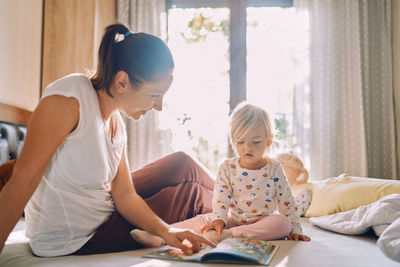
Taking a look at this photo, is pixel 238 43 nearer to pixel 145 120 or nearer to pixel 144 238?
pixel 145 120

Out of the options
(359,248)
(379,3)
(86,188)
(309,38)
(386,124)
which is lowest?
(359,248)

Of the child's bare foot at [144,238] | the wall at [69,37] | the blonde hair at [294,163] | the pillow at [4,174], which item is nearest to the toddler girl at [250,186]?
the child's bare foot at [144,238]

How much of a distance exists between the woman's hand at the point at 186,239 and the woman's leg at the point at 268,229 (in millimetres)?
240

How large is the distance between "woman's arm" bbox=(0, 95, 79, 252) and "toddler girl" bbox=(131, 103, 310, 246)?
1.92 ft

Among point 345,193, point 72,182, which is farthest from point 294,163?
point 72,182

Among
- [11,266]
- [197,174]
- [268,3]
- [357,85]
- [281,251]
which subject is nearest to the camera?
[11,266]

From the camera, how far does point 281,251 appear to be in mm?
1117

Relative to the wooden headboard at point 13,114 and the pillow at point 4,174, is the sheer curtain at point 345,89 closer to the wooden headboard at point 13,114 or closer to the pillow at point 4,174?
the wooden headboard at point 13,114

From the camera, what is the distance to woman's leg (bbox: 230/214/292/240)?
1.29 metres

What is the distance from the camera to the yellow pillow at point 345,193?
1868 mm

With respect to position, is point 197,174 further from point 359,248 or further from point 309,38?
point 309,38

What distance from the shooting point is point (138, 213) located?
1251mm

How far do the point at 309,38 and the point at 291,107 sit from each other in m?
0.73

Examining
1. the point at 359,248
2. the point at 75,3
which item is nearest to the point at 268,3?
the point at 75,3
